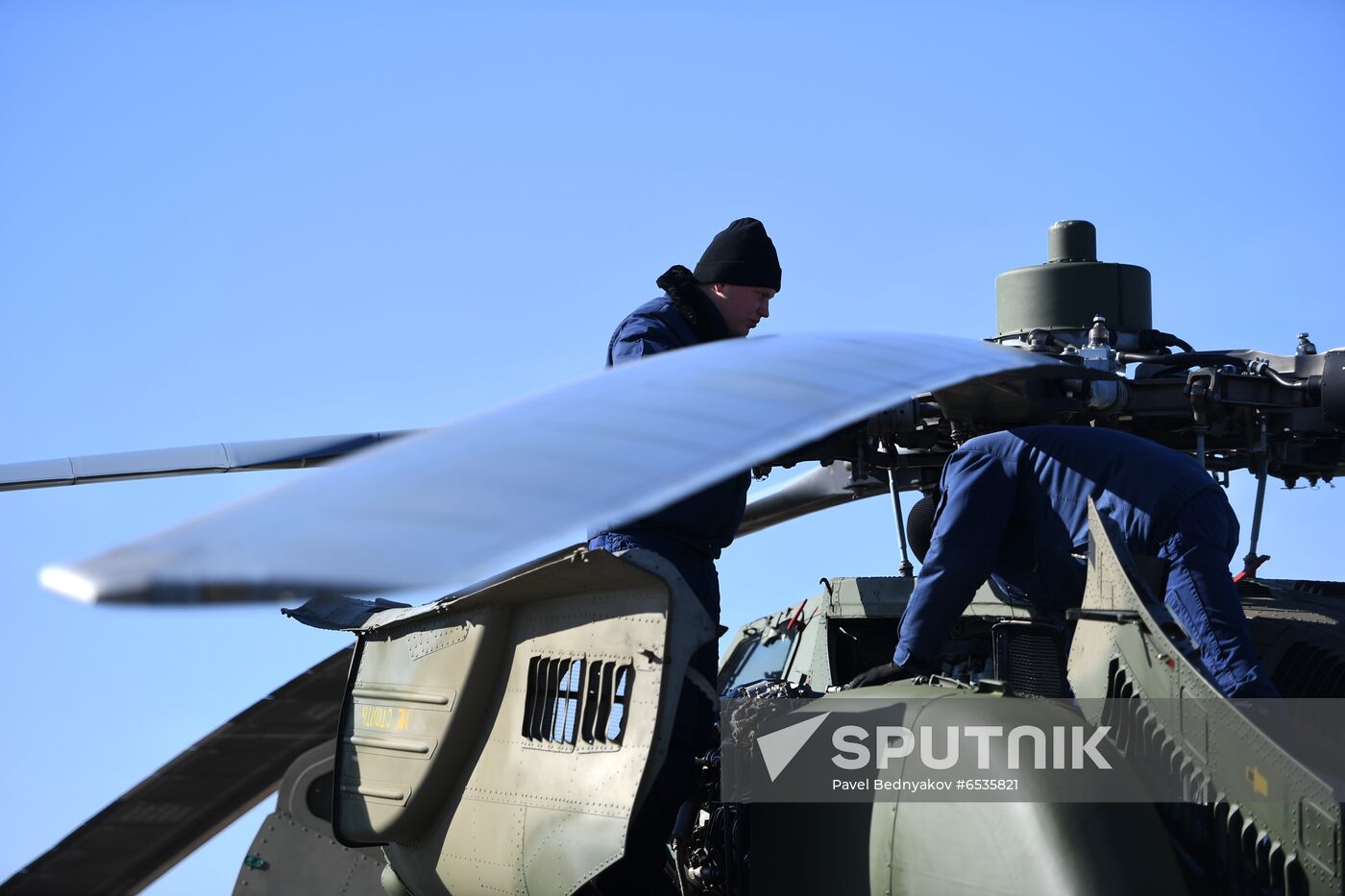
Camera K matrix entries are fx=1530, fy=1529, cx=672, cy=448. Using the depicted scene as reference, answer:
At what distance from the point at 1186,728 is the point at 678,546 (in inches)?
75.9

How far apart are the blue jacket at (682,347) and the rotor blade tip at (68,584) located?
127 inches

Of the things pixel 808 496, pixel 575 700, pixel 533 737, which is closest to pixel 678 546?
pixel 575 700

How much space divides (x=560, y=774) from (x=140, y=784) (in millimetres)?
3431

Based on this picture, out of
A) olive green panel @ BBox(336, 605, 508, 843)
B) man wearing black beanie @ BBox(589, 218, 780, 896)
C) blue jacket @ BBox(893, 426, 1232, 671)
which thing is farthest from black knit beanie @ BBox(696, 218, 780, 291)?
olive green panel @ BBox(336, 605, 508, 843)

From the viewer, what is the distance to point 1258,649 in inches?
245

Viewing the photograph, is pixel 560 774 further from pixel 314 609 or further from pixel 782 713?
pixel 314 609

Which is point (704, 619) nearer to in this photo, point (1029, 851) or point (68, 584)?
point (1029, 851)

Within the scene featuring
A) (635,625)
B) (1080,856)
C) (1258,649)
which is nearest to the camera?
(1080,856)

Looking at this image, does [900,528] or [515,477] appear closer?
[515,477]

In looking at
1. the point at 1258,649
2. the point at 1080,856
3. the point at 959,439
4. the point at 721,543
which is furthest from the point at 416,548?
the point at 959,439

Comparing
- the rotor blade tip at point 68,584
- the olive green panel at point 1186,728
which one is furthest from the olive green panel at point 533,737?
the rotor blade tip at point 68,584

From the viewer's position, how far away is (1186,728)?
13.3 feet

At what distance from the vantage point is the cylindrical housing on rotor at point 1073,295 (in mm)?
8531

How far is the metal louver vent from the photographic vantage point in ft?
16.0
